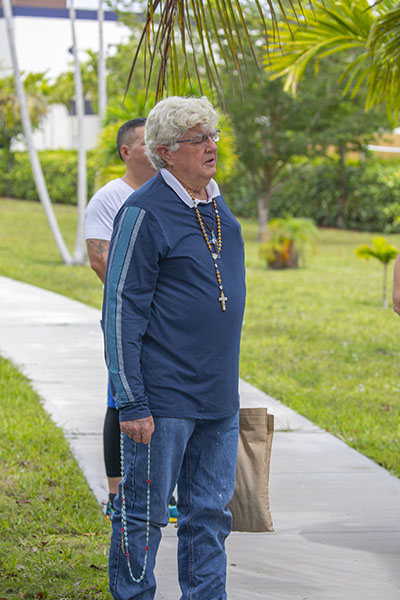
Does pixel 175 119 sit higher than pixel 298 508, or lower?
higher

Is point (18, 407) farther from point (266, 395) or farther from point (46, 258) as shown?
point (46, 258)

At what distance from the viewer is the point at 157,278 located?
2697mm

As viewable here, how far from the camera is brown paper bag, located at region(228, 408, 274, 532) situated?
309 cm

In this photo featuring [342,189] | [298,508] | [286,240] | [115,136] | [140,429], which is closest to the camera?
[140,429]

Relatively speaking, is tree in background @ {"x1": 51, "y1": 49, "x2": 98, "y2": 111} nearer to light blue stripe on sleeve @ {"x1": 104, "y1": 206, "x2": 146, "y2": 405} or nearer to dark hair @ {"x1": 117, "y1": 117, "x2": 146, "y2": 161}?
dark hair @ {"x1": 117, "y1": 117, "x2": 146, "y2": 161}

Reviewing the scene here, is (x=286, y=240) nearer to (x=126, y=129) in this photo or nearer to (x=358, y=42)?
(x=358, y=42)

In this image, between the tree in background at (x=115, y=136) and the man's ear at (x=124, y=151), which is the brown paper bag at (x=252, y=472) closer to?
the man's ear at (x=124, y=151)

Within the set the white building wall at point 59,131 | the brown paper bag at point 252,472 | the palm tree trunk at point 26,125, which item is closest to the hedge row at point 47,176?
the white building wall at point 59,131

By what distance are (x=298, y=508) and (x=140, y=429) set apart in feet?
6.25

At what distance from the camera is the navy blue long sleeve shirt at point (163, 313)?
2643 millimetres

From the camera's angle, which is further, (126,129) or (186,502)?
(126,129)

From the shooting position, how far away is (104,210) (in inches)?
152

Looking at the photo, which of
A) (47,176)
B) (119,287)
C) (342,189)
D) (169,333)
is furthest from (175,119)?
(47,176)

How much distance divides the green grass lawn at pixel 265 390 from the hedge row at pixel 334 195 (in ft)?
29.8
